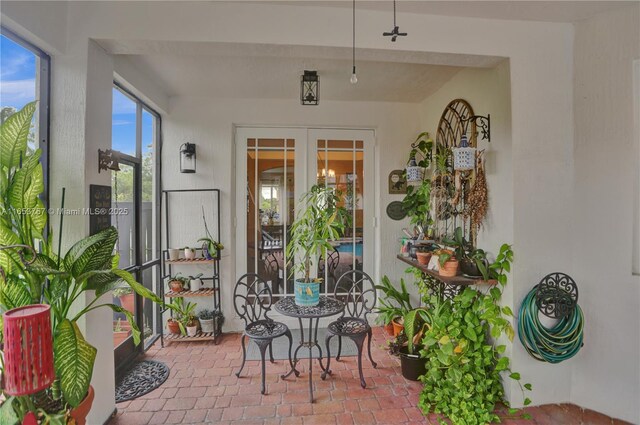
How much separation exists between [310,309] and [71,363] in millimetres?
1456

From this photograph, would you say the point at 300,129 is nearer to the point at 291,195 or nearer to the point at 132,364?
the point at 291,195

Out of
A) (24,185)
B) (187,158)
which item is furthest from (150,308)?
(24,185)

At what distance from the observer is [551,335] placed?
197cm

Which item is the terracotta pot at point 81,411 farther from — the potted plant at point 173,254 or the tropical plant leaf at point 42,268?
the potted plant at point 173,254

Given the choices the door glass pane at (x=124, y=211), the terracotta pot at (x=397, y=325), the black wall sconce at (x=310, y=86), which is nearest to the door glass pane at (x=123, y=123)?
the door glass pane at (x=124, y=211)

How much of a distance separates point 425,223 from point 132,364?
3.10 meters

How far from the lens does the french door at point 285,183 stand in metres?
3.42

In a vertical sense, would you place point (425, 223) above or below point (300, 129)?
below

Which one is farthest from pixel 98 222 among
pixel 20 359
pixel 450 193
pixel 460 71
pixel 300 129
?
pixel 460 71

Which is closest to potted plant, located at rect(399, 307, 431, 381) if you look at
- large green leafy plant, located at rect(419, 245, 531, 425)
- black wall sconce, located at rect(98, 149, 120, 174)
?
large green leafy plant, located at rect(419, 245, 531, 425)

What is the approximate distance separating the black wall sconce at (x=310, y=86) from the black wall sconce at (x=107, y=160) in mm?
1542

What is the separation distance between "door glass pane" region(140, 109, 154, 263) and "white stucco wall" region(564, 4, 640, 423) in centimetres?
369

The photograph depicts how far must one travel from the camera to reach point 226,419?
6.41 feet

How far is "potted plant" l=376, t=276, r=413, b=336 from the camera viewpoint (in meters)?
2.93
